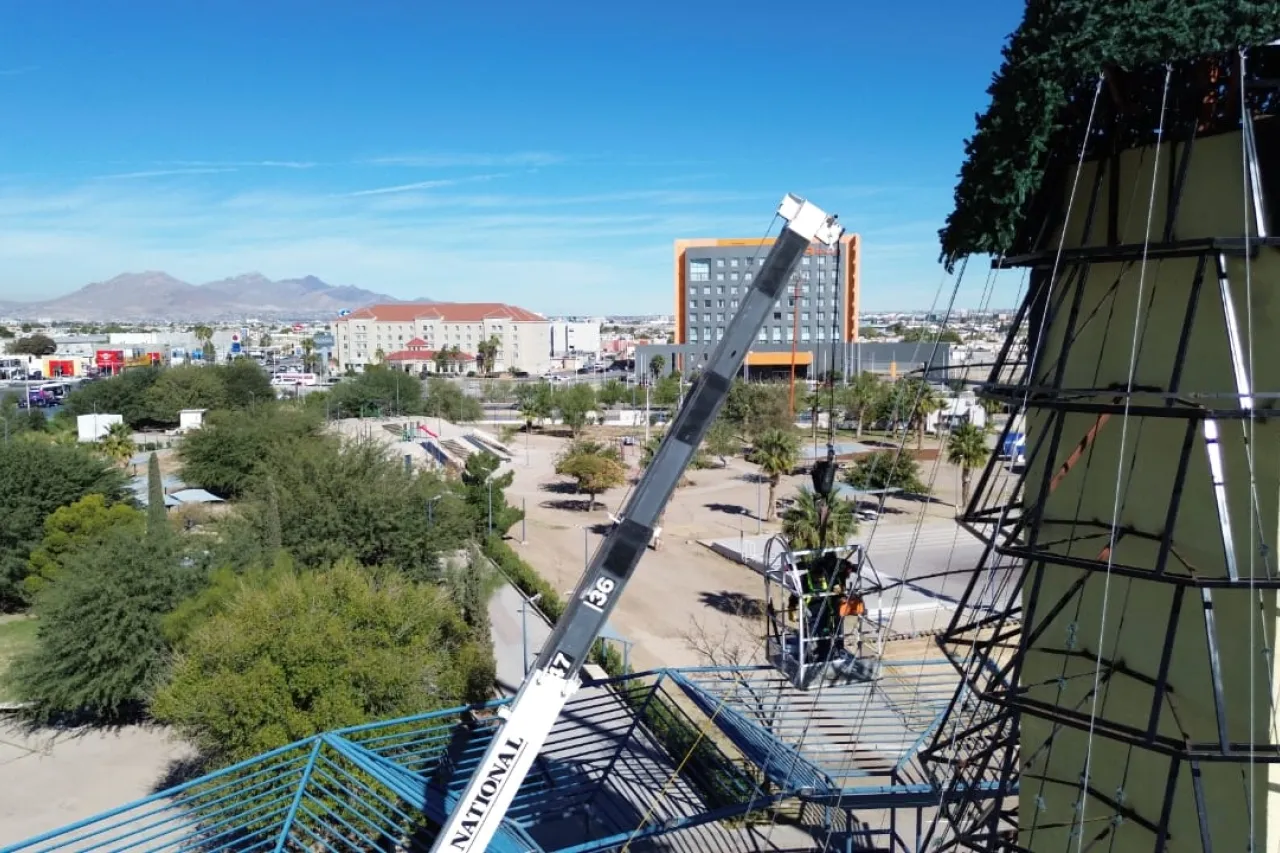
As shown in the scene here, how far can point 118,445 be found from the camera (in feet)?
140

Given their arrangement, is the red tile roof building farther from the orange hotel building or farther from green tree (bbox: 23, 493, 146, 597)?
green tree (bbox: 23, 493, 146, 597)

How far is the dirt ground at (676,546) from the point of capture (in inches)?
907

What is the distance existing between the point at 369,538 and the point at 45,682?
7429mm

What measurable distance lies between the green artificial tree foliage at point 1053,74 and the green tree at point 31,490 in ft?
91.3

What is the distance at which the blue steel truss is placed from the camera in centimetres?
995

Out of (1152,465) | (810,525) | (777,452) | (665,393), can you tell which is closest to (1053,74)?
(1152,465)

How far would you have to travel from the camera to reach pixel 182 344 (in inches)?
5645

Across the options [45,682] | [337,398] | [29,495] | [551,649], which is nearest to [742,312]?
[551,649]

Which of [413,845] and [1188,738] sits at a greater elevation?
[1188,738]

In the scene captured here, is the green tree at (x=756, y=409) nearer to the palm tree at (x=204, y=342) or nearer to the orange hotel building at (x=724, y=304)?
the orange hotel building at (x=724, y=304)

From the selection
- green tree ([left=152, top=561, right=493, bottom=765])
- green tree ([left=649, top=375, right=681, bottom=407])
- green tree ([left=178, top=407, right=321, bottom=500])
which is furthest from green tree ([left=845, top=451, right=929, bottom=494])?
green tree ([left=649, top=375, right=681, bottom=407])

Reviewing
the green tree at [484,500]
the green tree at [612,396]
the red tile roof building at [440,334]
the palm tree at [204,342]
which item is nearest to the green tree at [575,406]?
the green tree at [612,396]

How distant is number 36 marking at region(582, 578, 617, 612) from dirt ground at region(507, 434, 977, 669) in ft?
45.9

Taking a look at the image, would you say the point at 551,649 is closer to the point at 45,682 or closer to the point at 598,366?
the point at 45,682
